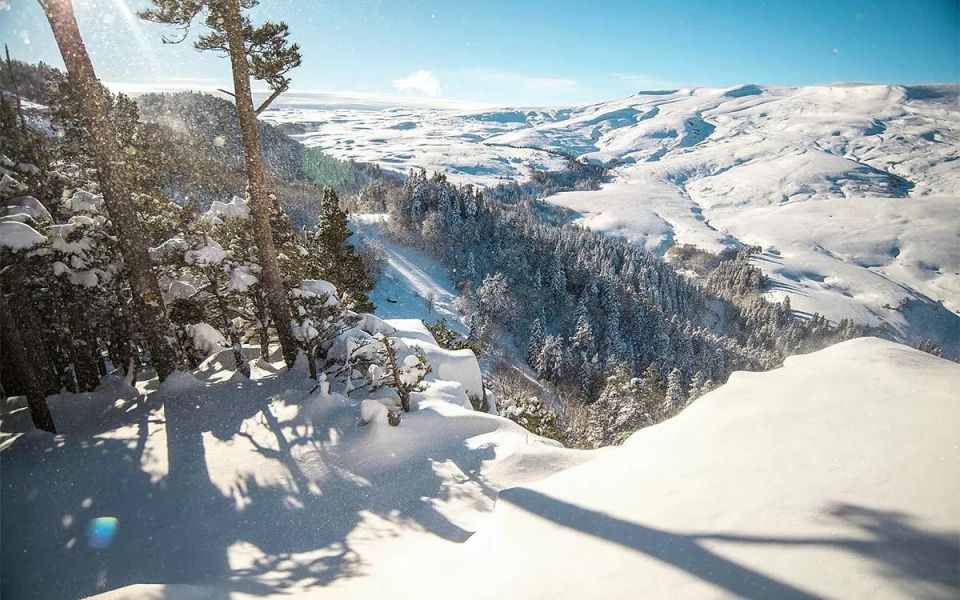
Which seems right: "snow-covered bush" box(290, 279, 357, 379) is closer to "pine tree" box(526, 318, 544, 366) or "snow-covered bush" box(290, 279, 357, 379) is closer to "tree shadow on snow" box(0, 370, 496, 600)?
"tree shadow on snow" box(0, 370, 496, 600)

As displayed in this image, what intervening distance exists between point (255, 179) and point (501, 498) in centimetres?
936

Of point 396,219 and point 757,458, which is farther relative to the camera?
point 396,219

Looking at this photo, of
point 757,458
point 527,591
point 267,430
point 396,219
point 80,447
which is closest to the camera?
point 527,591

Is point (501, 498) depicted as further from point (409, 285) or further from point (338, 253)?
point (409, 285)

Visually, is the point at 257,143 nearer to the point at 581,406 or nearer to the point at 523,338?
the point at 581,406

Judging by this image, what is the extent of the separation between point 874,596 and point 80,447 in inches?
505

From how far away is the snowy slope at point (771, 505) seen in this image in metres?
3.04

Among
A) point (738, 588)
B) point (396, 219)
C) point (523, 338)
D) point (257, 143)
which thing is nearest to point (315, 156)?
point (396, 219)

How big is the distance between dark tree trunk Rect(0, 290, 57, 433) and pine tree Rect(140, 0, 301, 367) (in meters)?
4.95

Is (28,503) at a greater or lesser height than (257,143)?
lesser

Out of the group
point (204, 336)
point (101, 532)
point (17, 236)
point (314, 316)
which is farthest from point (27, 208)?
point (101, 532)

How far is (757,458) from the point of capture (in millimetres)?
4656

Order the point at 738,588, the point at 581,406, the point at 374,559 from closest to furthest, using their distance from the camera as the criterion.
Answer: the point at 738,588 < the point at 374,559 < the point at 581,406

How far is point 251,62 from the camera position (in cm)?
1002
